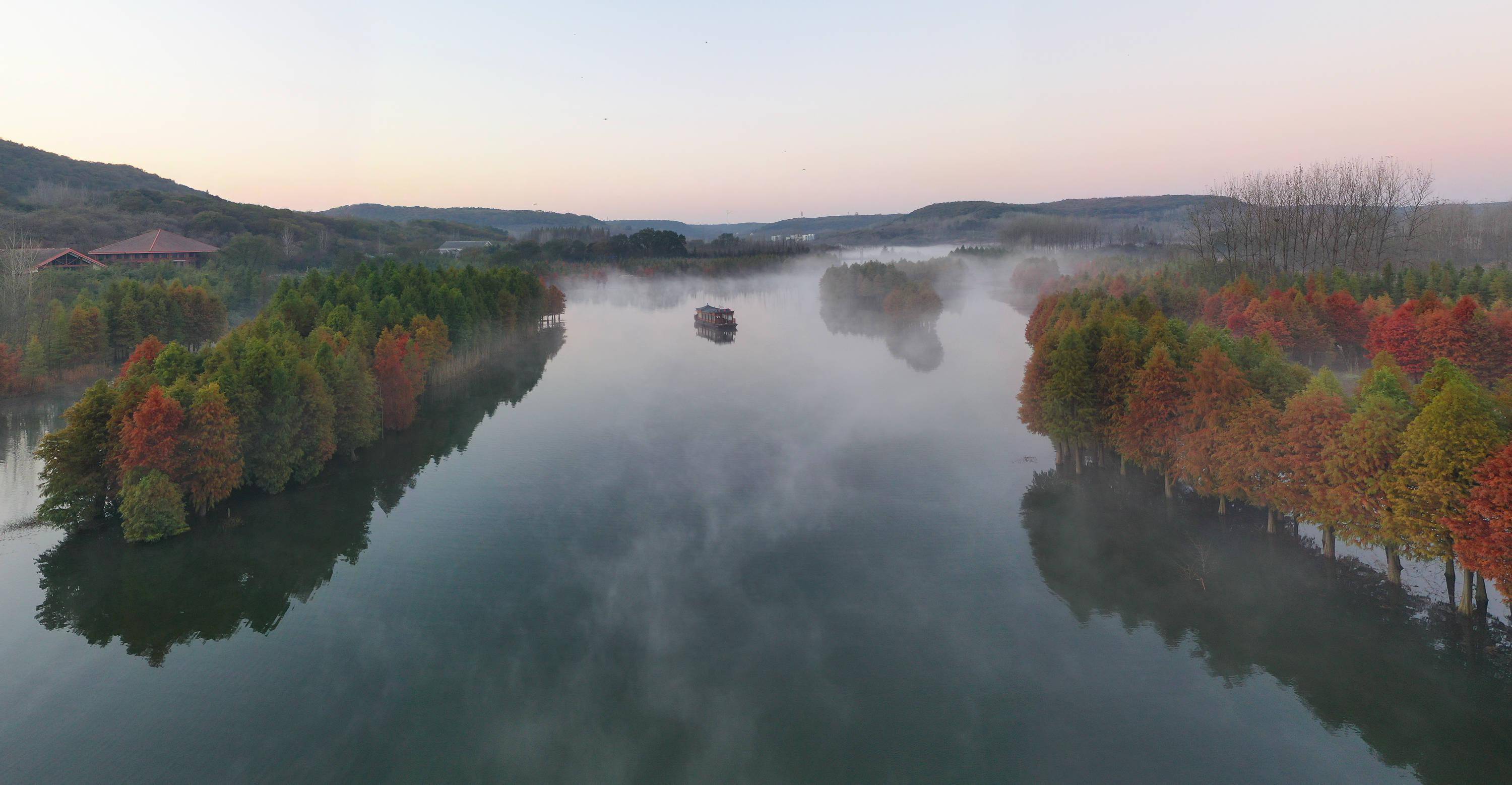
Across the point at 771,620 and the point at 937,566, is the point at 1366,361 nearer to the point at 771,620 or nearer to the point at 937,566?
the point at 937,566

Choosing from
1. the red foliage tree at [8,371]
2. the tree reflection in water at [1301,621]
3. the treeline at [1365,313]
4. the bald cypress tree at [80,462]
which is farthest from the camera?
the red foliage tree at [8,371]

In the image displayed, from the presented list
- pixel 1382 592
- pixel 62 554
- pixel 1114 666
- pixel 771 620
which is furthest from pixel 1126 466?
pixel 62 554

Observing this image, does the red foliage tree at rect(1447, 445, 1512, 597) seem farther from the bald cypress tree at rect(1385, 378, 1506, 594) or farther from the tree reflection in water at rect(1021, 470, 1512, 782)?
the tree reflection in water at rect(1021, 470, 1512, 782)

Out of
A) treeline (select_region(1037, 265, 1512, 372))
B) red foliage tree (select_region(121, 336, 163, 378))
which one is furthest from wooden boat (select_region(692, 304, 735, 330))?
red foliage tree (select_region(121, 336, 163, 378))

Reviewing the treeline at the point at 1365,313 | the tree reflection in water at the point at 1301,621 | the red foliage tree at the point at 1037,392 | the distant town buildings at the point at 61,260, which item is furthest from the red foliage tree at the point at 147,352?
the distant town buildings at the point at 61,260

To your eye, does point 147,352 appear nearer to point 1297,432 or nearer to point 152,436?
point 152,436

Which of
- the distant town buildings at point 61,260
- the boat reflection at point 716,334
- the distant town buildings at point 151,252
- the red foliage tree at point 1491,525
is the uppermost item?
the distant town buildings at point 151,252

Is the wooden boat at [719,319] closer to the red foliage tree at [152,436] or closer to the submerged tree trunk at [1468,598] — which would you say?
the red foliage tree at [152,436]
